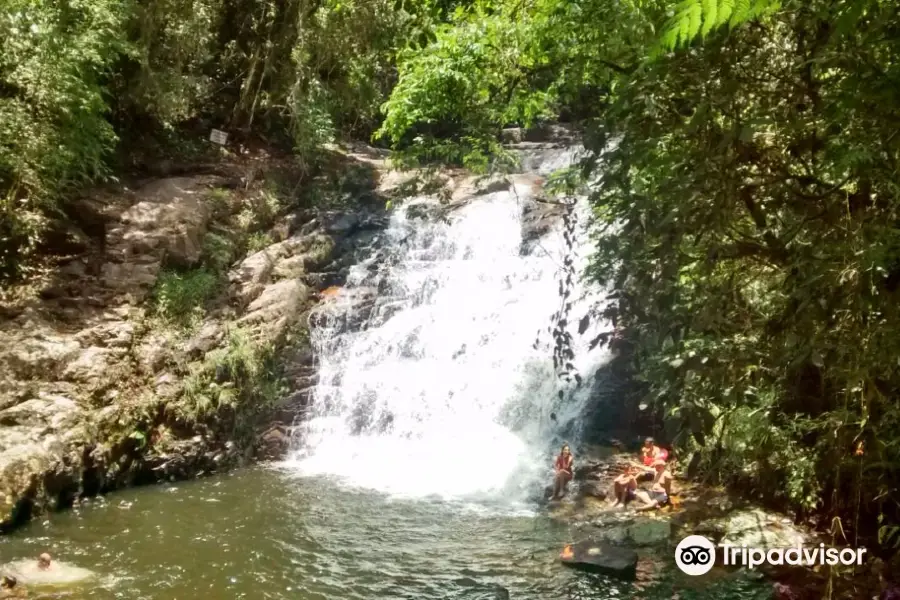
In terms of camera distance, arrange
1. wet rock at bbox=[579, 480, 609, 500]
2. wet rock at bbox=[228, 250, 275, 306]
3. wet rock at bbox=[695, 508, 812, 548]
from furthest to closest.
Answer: wet rock at bbox=[228, 250, 275, 306] → wet rock at bbox=[579, 480, 609, 500] → wet rock at bbox=[695, 508, 812, 548]

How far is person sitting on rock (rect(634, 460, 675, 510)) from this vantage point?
839 centimetres

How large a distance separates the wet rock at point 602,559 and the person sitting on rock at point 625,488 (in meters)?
1.50

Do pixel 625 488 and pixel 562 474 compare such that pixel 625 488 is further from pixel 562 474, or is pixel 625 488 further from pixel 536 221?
pixel 536 221

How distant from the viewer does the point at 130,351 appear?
10.1m

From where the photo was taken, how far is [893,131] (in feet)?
7.77

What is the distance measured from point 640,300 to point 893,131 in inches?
48.6

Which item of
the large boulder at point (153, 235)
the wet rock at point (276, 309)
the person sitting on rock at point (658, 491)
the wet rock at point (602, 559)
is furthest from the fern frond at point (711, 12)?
the large boulder at point (153, 235)

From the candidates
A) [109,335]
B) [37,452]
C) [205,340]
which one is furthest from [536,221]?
[37,452]

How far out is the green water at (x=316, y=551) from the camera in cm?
622

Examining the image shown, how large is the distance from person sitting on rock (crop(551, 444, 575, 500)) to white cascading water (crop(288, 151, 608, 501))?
0.37m

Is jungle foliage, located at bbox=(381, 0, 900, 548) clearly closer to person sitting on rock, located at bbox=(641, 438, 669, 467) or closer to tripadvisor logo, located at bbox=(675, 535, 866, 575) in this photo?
tripadvisor logo, located at bbox=(675, 535, 866, 575)

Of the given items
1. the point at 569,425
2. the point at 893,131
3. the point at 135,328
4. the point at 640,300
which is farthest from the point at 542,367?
the point at 893,131

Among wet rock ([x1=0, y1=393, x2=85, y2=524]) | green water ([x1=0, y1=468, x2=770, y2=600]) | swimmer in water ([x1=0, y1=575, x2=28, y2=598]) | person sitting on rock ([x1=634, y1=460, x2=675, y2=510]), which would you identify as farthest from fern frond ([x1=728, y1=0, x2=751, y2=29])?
wet rock ([x1=0, y1=393, x2=85, y2=524])

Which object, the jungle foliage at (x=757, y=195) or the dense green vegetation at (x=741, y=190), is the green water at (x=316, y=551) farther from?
the jungle foliage at (x=757, y=195)
